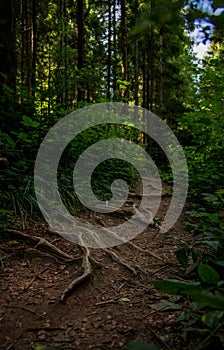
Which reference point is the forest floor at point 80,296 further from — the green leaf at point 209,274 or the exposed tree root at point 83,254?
the green leaf at point 209,274

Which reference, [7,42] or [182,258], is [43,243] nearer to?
[182,258]

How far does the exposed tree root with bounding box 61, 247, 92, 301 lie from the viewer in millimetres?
2779

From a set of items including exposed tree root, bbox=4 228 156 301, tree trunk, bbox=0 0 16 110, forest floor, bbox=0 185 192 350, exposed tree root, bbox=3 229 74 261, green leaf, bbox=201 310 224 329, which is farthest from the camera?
tree trunk, bbox=0 0 16 110

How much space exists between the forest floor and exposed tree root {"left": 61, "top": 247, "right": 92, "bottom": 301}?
0.05ft

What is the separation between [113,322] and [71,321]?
0.36 m

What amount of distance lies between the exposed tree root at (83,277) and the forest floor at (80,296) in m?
0.02


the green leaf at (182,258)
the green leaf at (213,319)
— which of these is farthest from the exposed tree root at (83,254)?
the green leaf at (213,319)

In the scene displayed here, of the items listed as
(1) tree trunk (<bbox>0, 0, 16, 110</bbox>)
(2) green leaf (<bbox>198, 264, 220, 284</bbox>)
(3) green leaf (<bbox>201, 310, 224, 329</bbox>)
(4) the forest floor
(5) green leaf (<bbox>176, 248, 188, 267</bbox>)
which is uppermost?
(1) tree trunk (<bbox>0, 0, 16, 110</bbox>)

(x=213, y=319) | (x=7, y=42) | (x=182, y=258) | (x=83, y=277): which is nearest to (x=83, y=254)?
(x=83, y=277)

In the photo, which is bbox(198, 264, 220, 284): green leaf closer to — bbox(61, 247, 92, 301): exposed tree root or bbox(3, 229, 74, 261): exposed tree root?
bbox(61, 247, 92, 301): exposed tree root

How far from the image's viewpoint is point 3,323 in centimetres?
234

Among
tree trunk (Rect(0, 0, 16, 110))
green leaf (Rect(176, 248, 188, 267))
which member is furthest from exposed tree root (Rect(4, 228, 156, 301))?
tree trunk (Rect(0, 0, 16, 110))

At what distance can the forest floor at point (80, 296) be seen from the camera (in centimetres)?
212

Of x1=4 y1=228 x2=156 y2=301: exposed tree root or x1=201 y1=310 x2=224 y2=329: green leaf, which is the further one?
x1=4 y1=228 x2=156 y2=301: exposed tree root
